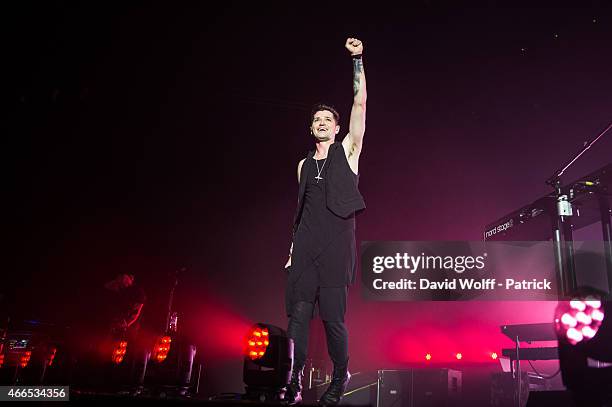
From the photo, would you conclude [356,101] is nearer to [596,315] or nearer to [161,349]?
[596,315]

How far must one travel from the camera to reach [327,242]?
9.64 feet

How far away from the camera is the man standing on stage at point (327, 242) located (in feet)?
9.23

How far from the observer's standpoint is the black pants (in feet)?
9.16

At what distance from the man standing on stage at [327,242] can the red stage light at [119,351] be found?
6.43 ft

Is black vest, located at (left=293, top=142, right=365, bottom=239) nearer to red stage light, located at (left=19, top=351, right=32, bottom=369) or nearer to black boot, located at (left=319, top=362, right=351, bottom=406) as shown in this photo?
black boot, located at (left=319, top=362, right=351, bottom=406)

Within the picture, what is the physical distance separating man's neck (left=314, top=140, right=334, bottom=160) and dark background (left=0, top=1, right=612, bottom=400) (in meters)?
3.43

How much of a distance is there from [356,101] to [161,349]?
2.25 meters

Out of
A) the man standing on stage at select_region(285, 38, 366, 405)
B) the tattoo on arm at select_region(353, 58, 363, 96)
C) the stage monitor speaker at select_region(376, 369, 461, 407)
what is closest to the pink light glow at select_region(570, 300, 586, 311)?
the man standing on stage at select_region(285, 38, 366, 405)

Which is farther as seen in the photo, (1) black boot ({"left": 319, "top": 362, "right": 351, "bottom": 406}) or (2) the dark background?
(2) the dark background

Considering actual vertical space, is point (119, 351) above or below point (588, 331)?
below

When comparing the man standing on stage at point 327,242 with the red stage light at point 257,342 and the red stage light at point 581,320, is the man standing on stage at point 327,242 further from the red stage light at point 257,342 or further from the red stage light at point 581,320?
the red stage light at point 581,320

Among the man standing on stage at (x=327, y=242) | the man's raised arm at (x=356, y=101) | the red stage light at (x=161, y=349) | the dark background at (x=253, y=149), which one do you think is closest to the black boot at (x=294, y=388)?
the man standing on stage at (x=327, y=242)

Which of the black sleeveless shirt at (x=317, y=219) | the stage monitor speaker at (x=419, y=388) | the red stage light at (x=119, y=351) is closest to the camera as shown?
the black sleeveless shirt at (x=317, y=219)

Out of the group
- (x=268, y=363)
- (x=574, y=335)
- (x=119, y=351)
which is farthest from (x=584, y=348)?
(x=119, y=351)
